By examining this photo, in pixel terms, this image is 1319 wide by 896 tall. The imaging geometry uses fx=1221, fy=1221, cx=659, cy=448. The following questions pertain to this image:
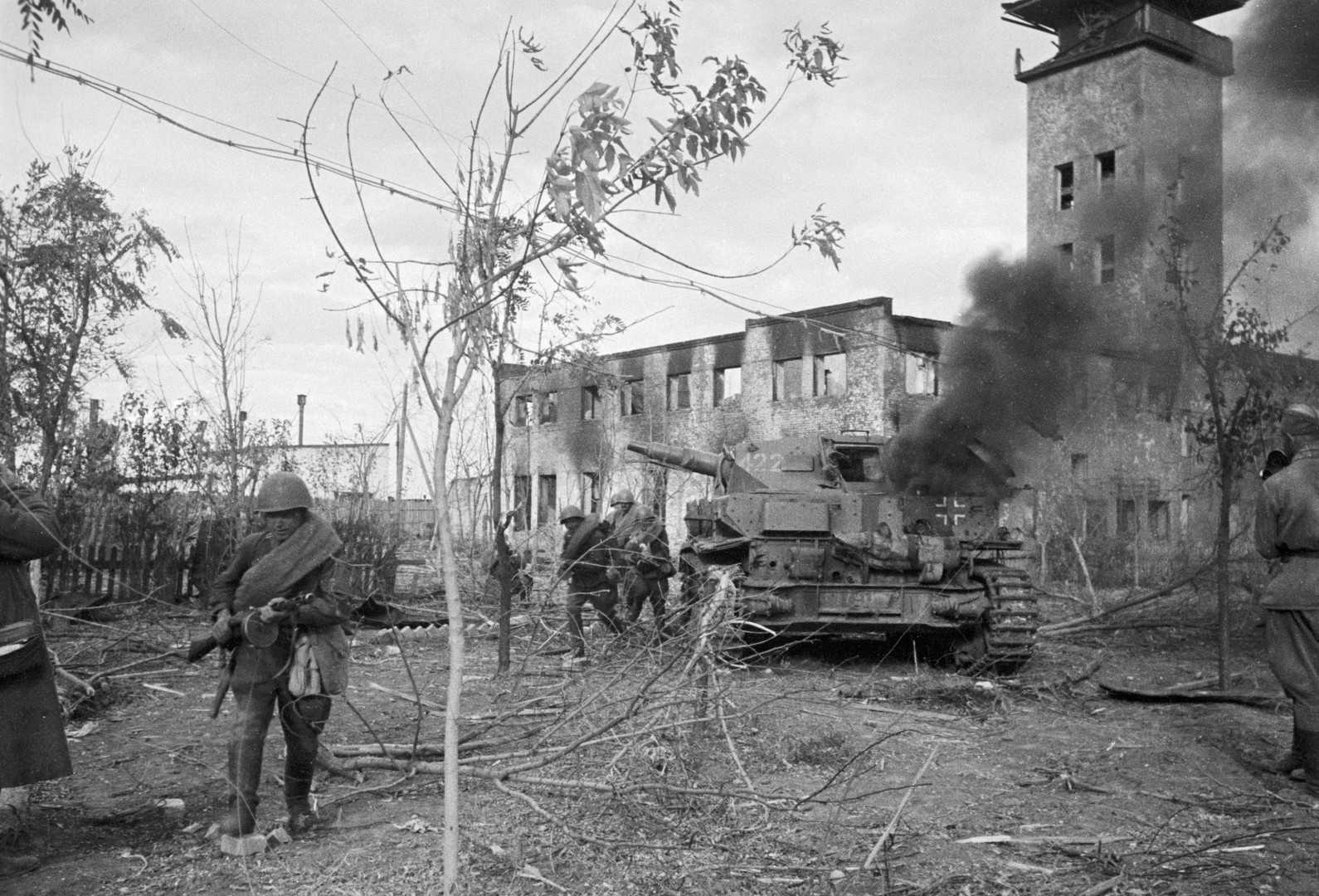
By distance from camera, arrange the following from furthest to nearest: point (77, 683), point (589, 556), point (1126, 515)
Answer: point (1126, 515)
point (589, 556)
point (77, 683)

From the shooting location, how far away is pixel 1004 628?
11023 mm

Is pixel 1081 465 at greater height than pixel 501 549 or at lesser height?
greater

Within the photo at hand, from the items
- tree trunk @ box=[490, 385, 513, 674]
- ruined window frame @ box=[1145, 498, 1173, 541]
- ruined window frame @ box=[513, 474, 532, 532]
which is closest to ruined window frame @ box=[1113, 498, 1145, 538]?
ruined window frame @ box=[1145, 498, 1173, 541]

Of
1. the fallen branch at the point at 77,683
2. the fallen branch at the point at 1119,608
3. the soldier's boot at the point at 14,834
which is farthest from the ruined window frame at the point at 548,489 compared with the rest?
the soldier's boot at the point at 14,834

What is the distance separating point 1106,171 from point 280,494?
15.1 metres

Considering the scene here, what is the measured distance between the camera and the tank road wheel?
36.3 feet

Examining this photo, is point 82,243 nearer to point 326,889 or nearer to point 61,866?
point 61,866

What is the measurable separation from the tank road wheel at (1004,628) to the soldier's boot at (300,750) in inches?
282

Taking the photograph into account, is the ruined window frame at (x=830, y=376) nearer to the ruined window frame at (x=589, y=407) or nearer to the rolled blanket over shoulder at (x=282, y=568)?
the ruined window frame at (x=589, y=407)

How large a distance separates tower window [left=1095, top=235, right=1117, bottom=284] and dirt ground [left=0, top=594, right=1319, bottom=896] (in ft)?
19.5

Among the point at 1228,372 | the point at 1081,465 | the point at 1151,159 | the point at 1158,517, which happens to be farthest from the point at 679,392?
the point at 1228,372

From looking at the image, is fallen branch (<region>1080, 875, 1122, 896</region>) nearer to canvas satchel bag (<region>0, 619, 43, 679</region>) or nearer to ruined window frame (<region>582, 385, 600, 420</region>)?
canvas satchel bag (<region>0, 619, 43, 679</region>)

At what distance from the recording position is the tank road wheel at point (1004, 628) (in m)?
11.1

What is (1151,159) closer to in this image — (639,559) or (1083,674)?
(1083,674)
